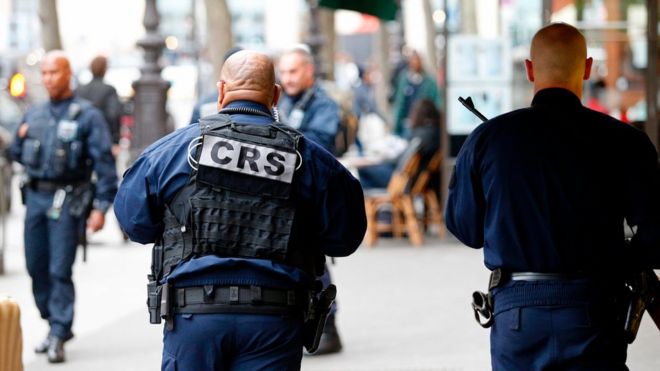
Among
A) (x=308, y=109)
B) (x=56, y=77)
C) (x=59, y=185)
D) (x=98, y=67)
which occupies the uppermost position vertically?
(x=56, y=77)

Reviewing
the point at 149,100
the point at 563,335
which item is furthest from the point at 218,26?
the point at 563,335

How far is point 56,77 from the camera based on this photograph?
9297mm

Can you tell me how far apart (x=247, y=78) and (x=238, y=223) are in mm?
574

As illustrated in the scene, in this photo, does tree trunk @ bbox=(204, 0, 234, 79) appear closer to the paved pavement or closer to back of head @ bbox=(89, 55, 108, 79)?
back of head @ bbox=(89, 55, 108, 79)

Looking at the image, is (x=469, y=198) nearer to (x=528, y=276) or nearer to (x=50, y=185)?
(x=528, y=276)

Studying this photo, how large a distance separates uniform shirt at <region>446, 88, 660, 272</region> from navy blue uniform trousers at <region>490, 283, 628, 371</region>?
0.13m

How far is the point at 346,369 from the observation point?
8719 millimetres

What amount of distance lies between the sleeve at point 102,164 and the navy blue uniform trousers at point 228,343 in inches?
173

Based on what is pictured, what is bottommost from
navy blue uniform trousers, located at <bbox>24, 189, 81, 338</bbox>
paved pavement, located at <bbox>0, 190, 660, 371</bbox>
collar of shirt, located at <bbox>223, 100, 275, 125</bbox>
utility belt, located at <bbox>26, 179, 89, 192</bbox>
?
paved pavement, located at <bbox>0, 190, 660, 371</bbox>

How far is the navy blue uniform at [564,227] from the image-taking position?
4762 millimetres

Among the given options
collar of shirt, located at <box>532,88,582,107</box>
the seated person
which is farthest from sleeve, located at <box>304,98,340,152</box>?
the seated person

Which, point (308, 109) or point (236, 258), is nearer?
point (236, 258)

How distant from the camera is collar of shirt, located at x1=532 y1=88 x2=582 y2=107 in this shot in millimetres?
5043

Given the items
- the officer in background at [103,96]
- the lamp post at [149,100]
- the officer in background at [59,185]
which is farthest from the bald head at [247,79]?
the officer in background at [103,96]
